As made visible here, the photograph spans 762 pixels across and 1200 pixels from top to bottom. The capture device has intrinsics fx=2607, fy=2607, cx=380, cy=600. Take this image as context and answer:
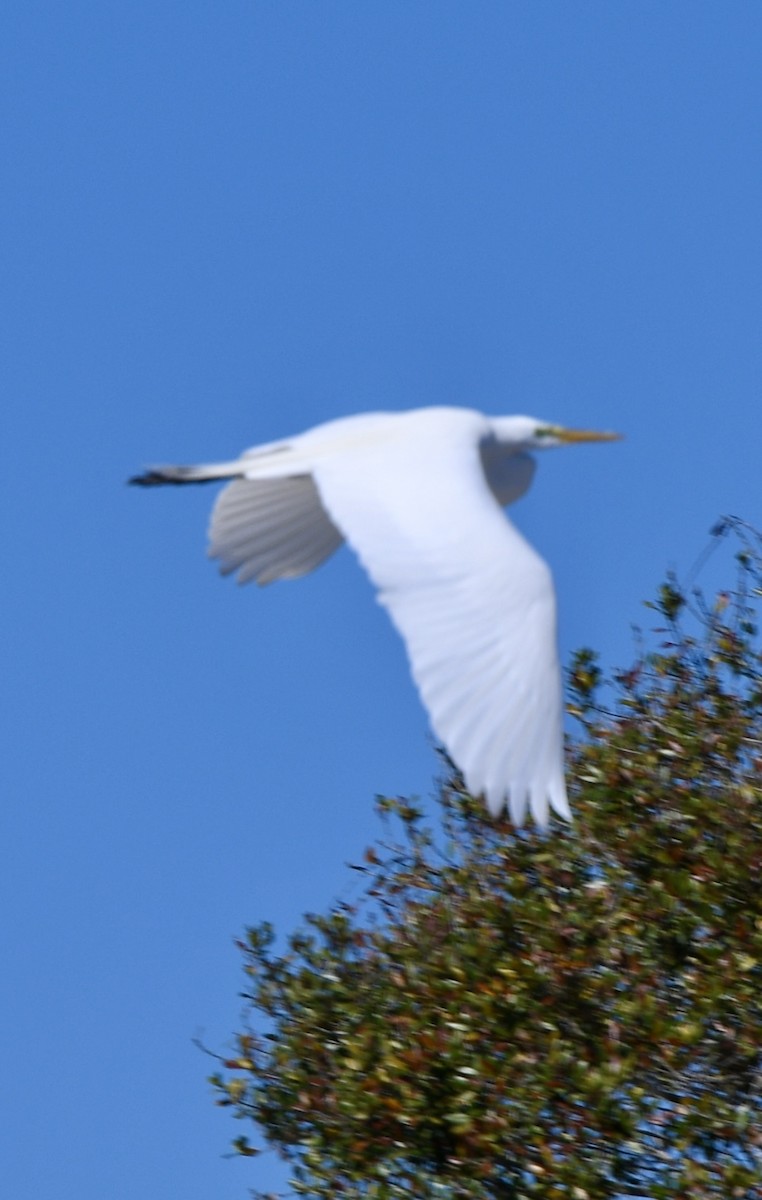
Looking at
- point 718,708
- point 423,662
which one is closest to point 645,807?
point 718,708

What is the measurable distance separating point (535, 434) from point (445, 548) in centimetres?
188

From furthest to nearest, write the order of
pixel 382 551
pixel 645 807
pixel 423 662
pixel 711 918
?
1. pixel 645 807
2. pixel 711 918
3. pixel 382 551
4. pixel 423 662

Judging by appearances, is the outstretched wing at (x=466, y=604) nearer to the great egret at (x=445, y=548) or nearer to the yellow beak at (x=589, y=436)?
the great egret at (x=445, y=548)

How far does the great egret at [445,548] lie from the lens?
7.40 metres

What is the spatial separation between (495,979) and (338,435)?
6.47 feet

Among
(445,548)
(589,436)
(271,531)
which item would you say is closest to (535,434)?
(589,436)

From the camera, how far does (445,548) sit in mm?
8094

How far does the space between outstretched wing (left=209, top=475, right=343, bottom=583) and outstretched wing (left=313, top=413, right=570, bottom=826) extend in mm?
803

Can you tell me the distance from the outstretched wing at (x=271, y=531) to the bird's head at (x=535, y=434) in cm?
73

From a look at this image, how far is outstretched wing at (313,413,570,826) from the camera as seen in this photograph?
24.1 ft

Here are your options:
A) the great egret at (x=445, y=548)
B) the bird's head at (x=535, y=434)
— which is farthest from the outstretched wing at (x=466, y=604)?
the bird's head at (x=535, y=434)

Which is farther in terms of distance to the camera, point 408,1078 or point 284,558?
point 284,558

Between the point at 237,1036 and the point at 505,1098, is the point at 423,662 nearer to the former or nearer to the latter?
the point at 505,1098

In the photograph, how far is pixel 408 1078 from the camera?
8.62 m
